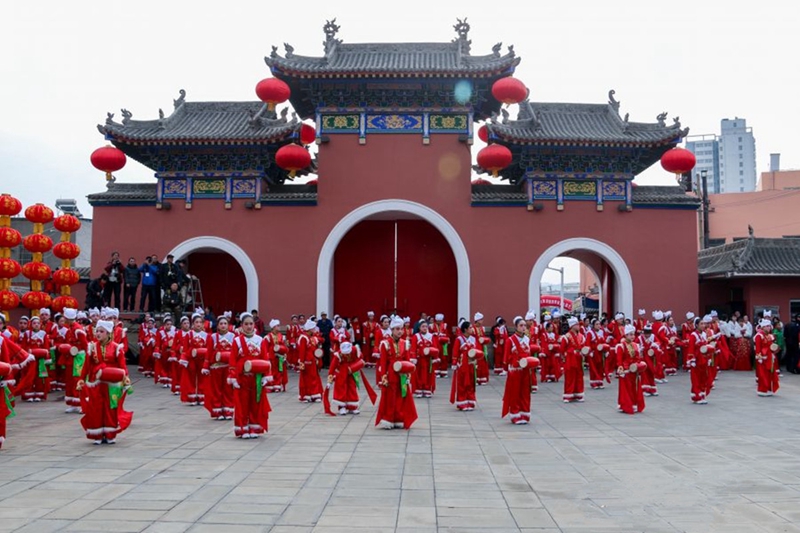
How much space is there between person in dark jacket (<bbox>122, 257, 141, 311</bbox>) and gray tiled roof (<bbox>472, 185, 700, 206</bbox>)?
860 centimetres

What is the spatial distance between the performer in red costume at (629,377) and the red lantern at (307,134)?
415 inches

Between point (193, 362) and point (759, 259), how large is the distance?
15.0 metres

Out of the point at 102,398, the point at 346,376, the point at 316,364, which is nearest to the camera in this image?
the point at 102,398

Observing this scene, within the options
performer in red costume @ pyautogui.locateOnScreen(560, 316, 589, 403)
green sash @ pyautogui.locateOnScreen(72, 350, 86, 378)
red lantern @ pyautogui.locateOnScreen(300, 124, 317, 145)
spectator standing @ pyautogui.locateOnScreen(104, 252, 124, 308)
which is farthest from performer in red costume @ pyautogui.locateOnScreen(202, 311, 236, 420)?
red lantern @ pyautogui.locateOnScreen(300, 124, 317, 145)

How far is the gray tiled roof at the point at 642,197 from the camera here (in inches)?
687

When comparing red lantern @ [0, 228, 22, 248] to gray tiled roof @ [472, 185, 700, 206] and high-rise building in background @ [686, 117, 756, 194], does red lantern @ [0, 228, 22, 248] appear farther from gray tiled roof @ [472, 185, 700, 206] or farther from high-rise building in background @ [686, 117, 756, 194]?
high-rise building in background @ [686, 117, 756, 194]

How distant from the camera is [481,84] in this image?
56.9 feet

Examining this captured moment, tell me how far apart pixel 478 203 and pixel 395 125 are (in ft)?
9.73

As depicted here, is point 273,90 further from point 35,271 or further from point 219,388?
point 219,388

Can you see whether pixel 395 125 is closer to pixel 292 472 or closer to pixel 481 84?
pixel 481 84

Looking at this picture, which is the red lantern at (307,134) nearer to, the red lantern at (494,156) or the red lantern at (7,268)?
the red lantern at (494,156)

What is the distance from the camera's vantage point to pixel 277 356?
12.6 m

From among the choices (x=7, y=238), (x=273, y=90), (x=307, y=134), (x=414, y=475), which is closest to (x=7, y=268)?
(x=7, y=238)

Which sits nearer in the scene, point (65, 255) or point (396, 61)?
point (65, 255)
